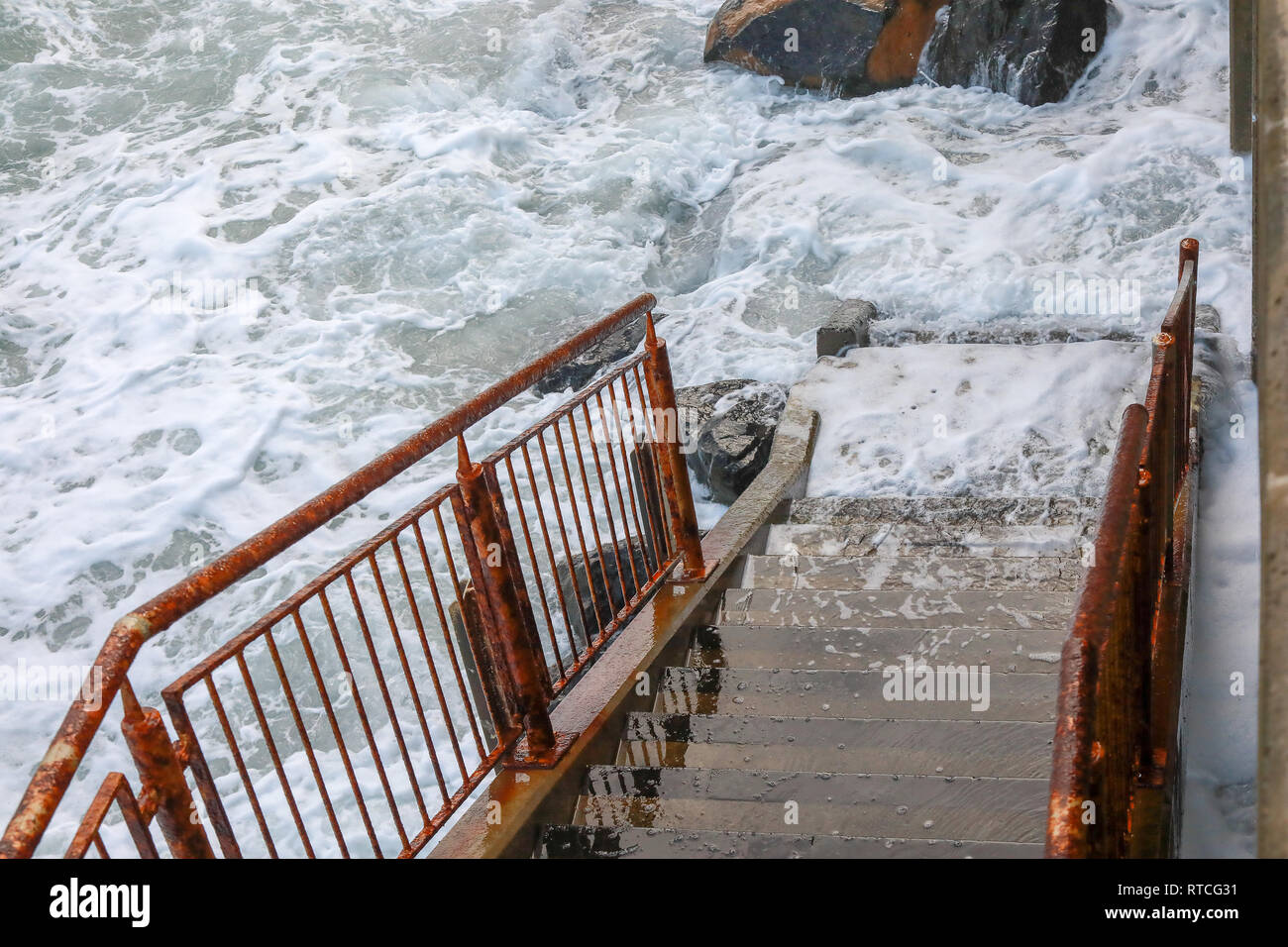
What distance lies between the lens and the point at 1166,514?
3.86 meters

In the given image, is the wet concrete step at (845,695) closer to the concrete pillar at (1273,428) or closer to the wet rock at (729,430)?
the concrete pillar at (1273,428)

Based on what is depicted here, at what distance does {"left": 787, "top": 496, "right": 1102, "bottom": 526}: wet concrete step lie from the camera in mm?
6238

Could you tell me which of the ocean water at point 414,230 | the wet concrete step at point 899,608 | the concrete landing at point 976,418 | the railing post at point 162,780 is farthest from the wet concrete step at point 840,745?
the ocean water at point 414,230

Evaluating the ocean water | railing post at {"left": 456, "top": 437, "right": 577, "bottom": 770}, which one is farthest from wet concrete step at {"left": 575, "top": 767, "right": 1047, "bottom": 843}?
the ocean water

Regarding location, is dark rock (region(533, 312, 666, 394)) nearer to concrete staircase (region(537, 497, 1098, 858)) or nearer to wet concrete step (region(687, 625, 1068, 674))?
concrete staircase (region(537, 497, 1098, 858))

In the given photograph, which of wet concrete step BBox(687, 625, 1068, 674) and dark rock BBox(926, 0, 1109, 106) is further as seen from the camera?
dark rock BBox(926, 0, 1109, 106)

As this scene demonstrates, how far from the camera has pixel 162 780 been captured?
2.47 meters

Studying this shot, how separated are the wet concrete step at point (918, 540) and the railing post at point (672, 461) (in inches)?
36.6

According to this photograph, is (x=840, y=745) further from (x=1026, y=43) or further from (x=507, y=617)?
(x=1026, y=43)

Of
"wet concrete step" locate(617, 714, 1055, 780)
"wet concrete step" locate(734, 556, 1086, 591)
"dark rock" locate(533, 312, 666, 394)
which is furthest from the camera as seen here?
"dark rock" locate(533, 312, 666, 394)

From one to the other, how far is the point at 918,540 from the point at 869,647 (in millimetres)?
1571

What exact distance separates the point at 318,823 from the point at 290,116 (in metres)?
12.7

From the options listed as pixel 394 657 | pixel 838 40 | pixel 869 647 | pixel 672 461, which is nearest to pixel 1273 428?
pixel 869 647

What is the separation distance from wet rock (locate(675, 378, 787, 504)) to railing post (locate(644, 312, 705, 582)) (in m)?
2.73
